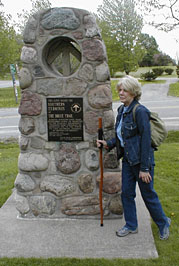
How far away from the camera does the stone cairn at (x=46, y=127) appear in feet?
11.2

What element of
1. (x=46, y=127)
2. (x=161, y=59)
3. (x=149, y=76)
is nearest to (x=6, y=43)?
(x=149, y=76)

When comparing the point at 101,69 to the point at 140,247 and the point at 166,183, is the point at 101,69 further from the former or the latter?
the point at 166,183

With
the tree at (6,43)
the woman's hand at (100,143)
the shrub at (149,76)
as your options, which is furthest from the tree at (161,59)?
the woman's hand at (100,143)

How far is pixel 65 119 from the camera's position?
12.0 ft

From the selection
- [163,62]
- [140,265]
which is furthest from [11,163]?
[163,62]

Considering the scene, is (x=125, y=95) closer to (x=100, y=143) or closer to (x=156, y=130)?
(x=156, y=130)

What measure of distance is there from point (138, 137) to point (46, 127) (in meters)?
1.29

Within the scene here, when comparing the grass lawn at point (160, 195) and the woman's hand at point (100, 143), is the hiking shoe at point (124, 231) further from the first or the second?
the woman's hand at point (100, 143)

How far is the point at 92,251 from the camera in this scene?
3127mm

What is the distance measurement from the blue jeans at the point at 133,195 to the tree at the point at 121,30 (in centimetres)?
2528

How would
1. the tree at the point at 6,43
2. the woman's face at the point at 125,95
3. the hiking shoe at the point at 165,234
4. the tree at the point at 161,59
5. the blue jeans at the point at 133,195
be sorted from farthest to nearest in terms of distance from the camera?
1. the tree at the point at 161,59
2. the tree at the point at 6,43
3. the hiking shoe at the point at 165,234
4. the blue jeans at the point at 133,195
5. the woman's face at the point at 125,95

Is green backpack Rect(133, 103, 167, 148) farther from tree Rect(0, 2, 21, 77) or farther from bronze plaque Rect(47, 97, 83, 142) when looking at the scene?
tree Rect(0, 2, 21, 77)

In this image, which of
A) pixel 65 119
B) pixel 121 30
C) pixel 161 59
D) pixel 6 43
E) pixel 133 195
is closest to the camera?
pixel 133 195

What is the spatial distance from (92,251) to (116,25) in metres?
27.6
